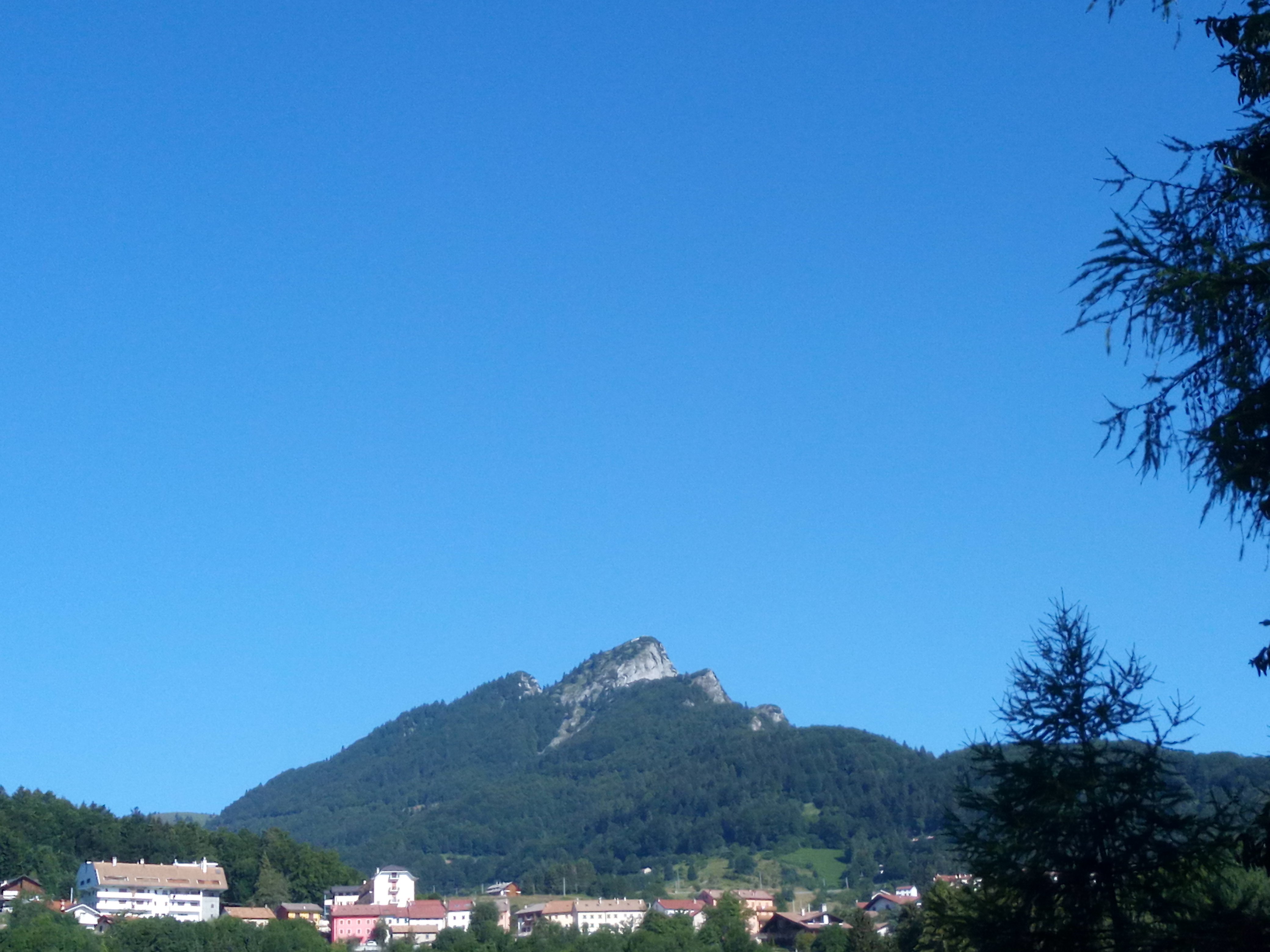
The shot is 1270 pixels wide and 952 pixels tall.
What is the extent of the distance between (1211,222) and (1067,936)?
6.76m

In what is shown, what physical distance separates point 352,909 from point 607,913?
32828 millimetres

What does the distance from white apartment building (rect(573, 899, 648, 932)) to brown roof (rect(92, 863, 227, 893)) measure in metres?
34.9

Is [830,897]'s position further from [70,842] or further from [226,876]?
[70,842]

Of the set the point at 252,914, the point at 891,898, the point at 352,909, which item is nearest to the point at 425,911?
the point at 352,909

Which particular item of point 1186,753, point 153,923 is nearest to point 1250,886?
point 1186,753

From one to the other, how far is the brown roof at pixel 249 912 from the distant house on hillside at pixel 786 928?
41578 millimetres

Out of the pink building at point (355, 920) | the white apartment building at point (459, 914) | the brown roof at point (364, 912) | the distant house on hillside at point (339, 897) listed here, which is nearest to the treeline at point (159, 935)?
the pink building at point (355, 920)

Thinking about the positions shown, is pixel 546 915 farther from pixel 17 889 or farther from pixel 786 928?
pixel 17 889

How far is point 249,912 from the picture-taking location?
11075 cm

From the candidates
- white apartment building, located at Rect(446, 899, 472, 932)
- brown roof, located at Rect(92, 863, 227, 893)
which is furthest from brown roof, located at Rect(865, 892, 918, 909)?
brown roof, located at Rect(92, 863, 227, 893)

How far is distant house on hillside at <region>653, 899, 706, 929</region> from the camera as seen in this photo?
116750 millimetres

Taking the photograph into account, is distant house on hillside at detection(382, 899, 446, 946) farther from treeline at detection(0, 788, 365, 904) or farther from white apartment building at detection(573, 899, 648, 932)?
white apartment building at detection(573, 899, 648, 932)

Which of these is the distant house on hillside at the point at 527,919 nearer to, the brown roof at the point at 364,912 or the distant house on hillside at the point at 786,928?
the brown roof at the point at 364,912

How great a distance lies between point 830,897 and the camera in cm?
18012
